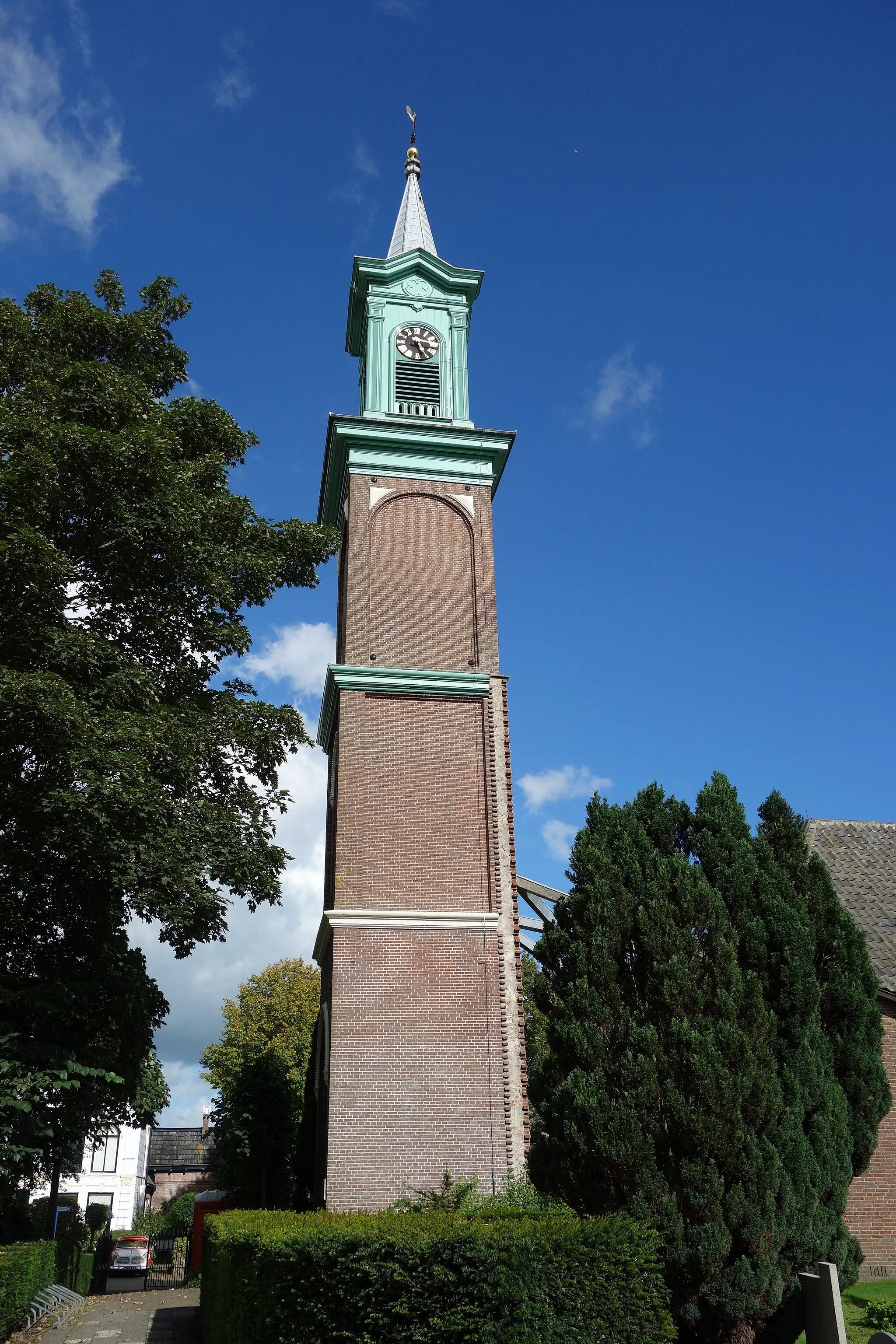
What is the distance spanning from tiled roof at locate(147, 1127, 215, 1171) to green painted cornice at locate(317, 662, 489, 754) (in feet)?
170

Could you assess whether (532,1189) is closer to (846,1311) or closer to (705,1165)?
(705,1165)

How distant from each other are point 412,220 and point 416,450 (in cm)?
932

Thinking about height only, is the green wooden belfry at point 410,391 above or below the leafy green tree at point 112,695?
above

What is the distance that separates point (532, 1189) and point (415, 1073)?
2.92 m

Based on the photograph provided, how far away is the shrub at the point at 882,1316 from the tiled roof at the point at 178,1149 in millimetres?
56499

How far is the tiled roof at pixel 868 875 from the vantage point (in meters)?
19.6

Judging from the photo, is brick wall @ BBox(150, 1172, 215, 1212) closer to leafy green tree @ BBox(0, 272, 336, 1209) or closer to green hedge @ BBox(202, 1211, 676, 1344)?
leafy green tree @ BBox(0, 272, 336, 1209)

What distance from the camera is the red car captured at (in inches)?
1417

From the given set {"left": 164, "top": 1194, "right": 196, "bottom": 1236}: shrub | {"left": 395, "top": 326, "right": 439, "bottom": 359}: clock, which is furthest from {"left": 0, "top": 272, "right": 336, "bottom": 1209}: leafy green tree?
{"left": 164, "top": 1194, "right": 196, "bottom": 1236}: shrub

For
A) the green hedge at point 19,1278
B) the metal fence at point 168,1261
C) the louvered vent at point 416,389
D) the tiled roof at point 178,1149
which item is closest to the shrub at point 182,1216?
the metal fence at point 168,1261

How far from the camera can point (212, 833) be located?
532 inches

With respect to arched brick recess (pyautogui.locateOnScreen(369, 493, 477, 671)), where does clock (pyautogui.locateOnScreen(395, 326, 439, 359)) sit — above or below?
above

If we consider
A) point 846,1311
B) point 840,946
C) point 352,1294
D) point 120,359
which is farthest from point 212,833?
point 846,1311

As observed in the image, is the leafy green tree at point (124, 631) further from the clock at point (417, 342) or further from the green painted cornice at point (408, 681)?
the clock at point (417, 342)
